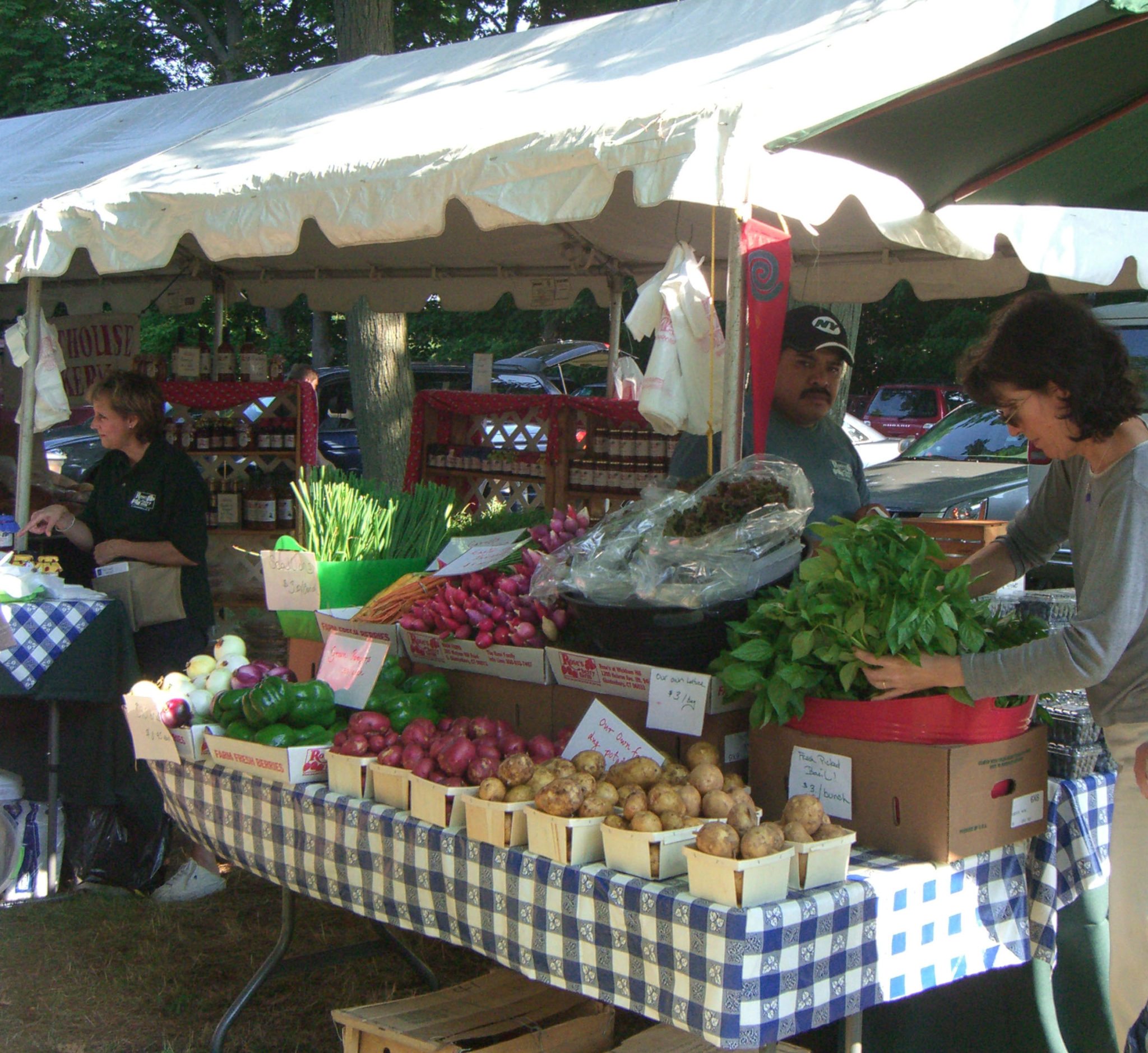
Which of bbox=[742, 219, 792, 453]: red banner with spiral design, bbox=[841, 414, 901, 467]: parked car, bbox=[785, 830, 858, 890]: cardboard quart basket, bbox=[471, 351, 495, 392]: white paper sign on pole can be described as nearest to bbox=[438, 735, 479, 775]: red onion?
A: bbox=[785, 830, 858, 890]: cardboard quart basket

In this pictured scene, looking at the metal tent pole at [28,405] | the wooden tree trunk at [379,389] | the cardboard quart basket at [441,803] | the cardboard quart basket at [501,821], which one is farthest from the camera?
the wooden tree trunk at [379,389]

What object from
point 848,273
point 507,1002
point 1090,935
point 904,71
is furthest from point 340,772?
point 848,273

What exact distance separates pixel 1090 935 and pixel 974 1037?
1.19ft

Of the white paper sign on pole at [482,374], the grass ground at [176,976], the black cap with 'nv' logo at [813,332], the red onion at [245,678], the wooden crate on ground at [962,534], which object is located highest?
the black cap with 'nv' logo at [813,332]

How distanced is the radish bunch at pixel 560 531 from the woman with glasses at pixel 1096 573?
1218 mm

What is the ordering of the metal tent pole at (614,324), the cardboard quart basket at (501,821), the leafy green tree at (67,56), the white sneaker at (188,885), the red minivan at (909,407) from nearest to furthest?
1. the cardboard quart basket at (501,821)
2. the white sneaker at (188,885)
3. the metal tent pole at (614,324)
4. the red minivan at (909,407)
5. the leafy green tree at (67,56)

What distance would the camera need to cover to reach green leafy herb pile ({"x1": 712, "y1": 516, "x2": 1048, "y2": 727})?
2.18 m

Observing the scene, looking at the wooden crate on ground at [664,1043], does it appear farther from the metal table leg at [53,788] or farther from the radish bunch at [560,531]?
the metal table leg at [53,788]

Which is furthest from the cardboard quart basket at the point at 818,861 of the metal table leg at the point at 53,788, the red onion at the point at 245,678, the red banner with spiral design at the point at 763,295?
the metal table leg at the point at 53,788

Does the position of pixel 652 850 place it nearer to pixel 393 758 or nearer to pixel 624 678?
pixel 624 678

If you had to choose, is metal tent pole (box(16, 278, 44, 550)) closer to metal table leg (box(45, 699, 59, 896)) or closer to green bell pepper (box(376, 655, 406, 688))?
metal table leg (box(45, 699, 59, 896))

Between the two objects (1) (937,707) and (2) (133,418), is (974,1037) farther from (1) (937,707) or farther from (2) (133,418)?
(2) (133,418)

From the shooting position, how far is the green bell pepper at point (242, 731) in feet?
9.34

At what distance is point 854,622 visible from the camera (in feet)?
7.21
